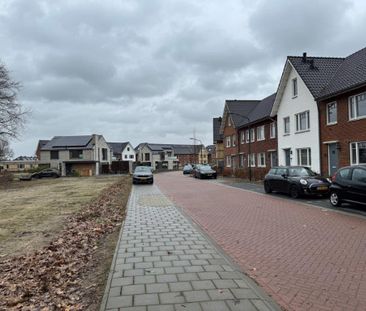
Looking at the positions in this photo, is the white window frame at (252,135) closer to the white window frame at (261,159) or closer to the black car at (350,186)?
the white window frame at (261,159)

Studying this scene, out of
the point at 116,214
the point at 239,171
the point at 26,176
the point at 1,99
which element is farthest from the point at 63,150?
the point at 116,214

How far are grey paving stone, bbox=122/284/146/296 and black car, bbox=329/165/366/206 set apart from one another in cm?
954

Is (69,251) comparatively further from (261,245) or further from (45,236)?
(261,245)

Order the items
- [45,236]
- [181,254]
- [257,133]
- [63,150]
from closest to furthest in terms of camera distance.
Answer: [181,254]
[45,236]
[257,133]
[63,150]

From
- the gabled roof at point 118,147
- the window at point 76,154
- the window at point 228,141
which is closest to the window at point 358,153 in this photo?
the window at point 228,141

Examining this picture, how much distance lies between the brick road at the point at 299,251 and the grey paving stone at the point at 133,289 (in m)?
1.58

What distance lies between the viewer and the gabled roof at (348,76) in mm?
21891

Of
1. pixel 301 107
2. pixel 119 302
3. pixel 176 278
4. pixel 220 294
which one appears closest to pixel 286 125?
pixel 301 107

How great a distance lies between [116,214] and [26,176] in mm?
52089

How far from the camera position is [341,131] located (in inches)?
906

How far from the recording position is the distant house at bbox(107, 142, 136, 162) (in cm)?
12106

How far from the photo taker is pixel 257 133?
39.7 meters

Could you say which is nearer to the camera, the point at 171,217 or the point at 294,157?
the point at 171,217

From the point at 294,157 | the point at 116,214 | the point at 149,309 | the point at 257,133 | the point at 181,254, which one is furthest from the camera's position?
the point at 257,133
